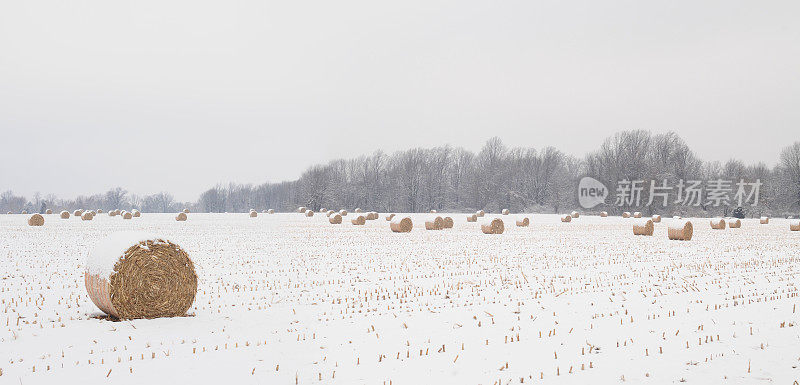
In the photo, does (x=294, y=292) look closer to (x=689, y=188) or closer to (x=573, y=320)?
(x=573, y=320)

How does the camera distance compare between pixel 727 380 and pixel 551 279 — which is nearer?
pixel 727 380

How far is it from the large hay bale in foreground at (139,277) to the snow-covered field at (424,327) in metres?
0.32

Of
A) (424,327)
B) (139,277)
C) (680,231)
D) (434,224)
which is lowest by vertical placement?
(424,327)

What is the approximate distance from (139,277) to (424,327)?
4761mm

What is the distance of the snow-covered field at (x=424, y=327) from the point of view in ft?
21.1

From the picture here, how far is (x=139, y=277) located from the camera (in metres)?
9.36

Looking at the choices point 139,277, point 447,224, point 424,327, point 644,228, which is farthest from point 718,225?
point 139,277

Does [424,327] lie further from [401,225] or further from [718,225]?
[718,225]

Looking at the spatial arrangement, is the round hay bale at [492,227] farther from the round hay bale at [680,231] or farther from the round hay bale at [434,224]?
the round hay bale at [680,231]

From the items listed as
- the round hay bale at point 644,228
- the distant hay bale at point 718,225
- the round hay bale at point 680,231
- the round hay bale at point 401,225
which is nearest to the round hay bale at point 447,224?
the round hay bale at point 401,225

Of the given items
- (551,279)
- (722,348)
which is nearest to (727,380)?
(722,348)

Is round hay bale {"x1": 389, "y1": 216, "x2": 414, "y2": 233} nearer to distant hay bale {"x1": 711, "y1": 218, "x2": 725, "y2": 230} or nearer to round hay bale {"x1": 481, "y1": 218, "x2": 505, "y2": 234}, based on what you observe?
round hay bale {"x1": 481, "y1": 218, "x2": 505, "y2": 234}

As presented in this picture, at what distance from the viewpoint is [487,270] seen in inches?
594

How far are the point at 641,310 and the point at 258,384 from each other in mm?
6839
